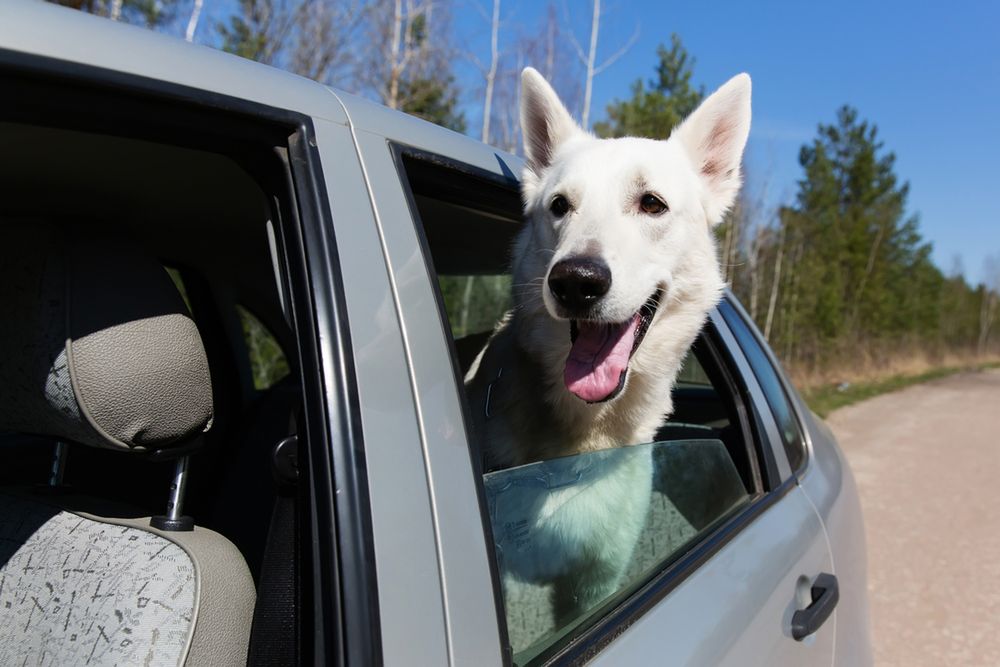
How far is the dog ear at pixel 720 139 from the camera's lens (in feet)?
7.94

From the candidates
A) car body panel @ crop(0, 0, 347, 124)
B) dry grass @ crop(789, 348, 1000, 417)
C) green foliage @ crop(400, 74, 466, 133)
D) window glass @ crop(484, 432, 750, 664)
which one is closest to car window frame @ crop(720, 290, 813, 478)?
Result: window glass @ crop(484, 432, 750, 664)

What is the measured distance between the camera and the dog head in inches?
76.0

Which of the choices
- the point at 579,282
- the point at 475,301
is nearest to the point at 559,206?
the point at 579,282

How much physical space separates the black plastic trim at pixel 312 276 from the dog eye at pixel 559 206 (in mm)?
1242

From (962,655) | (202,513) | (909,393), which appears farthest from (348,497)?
(909,393)

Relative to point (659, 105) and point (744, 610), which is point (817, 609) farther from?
point (659, 105)

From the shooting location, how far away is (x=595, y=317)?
1.92 meters

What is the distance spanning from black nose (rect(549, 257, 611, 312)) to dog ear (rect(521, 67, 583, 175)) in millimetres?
620

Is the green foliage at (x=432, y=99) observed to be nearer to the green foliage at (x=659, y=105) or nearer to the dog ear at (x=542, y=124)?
the green foliage at (x=659, y=105)

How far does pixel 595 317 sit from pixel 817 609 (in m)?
0.96

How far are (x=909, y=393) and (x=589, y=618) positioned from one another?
20.8 meters

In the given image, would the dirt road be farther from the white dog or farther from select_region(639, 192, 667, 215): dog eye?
select_region(639, 192, 667, 215): dog eye

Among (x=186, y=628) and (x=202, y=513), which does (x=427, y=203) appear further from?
(x=202, y=513)

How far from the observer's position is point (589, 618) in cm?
136
